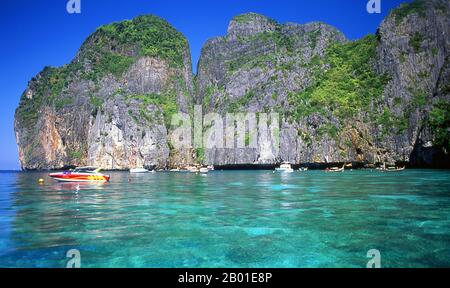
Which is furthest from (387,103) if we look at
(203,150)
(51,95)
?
(51,95)

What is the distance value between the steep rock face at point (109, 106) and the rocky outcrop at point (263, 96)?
1.90ft

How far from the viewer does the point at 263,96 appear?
15175 cm

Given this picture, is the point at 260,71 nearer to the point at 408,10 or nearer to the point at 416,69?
the point at 408,10

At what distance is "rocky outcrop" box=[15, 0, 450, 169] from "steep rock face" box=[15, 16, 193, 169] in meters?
0.58

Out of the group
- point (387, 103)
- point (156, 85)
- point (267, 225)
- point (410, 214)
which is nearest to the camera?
point (267, 225)

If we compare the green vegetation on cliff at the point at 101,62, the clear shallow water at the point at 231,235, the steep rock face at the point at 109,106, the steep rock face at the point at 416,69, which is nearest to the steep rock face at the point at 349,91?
the steep rock face at the point at 416,69

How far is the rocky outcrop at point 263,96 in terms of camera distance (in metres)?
114

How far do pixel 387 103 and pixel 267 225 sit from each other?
11557 cm

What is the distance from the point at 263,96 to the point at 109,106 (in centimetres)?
6917

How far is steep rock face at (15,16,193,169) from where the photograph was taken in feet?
495

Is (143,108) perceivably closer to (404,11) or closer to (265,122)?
(265,122)

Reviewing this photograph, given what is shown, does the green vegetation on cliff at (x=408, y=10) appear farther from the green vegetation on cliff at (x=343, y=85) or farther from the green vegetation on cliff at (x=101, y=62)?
the green vegetation on cliff at (x=101, y=62)

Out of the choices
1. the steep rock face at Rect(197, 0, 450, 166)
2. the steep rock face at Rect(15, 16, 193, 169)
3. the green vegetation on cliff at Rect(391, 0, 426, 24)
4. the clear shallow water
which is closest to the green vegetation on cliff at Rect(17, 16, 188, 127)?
the steep rock face at Rect(15, 16, 193, 169)

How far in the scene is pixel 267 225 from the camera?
62.5 ft
